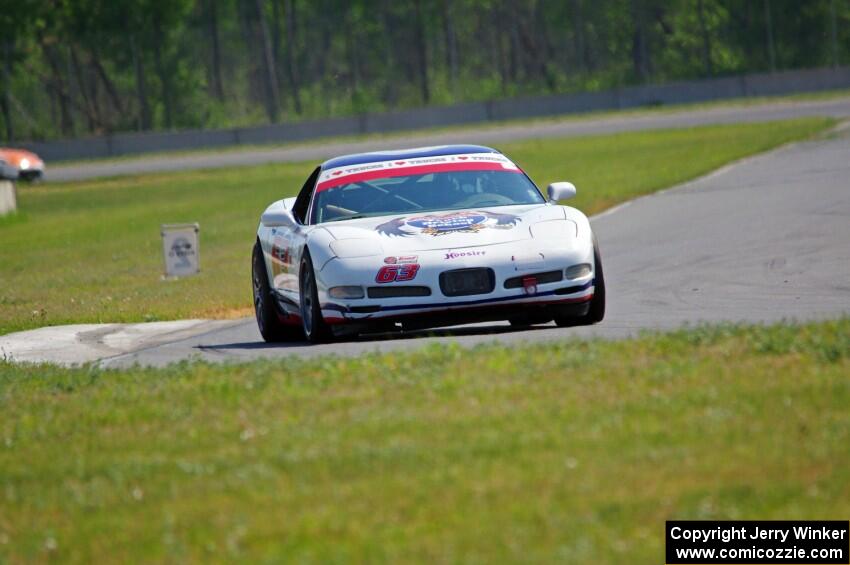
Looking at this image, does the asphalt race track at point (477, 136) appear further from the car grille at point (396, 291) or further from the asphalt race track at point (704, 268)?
the car grille at point (396, 291)

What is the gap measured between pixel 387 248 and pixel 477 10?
93.8 metres

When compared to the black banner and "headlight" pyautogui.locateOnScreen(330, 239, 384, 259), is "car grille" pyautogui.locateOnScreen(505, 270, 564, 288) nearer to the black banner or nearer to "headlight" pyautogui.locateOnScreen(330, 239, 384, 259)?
"headlight" pyautogui.locateOnScreen(330, 239, 384, 259)

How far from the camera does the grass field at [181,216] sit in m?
17.2

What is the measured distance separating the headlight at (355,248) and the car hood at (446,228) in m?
0.05

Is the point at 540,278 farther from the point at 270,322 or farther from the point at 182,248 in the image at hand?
the point at 182,248

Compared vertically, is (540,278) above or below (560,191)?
below

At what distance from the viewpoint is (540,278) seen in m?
10.5

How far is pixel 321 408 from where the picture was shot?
727cm

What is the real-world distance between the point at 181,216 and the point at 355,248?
21230 mm

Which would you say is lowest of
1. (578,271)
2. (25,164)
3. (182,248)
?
(25,164)

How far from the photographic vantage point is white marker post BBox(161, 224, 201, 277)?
20094 millimetres

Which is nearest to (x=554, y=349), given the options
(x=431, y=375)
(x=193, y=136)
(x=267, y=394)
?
(x=431, y=375)

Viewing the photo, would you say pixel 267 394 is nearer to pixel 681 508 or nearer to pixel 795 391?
pixel 795 391

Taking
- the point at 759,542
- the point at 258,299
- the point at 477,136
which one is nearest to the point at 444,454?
the point at 759,542
